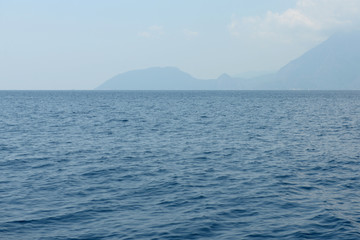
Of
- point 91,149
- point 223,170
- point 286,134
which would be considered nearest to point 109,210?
point 223,170

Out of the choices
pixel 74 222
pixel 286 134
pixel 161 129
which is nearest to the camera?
pixel 74 222

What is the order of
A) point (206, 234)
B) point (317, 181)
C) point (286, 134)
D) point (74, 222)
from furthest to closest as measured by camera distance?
point (286, 134)
point (317, 181)
point (74, 222)
point (206, 234)

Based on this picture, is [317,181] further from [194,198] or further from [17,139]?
[17,139]

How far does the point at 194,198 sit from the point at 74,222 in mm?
6696

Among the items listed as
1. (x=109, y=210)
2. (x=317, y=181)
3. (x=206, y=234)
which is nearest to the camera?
(x=206, y=234)

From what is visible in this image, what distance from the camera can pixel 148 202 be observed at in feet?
67.5

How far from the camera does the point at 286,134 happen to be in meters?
48.9

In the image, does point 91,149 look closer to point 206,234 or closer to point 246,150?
point 246,150

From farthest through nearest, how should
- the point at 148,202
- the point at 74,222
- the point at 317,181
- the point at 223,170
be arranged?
the point at 223,170
the point at 317,181
the point at 148,202
the point at 74,222

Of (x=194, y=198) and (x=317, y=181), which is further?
(x=317, y=181)

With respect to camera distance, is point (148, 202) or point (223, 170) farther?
point (223, 170)

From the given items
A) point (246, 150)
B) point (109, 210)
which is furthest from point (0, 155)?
point (246, 150)

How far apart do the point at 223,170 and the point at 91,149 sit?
15.0 meters

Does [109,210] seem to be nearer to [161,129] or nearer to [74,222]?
[74,222]
